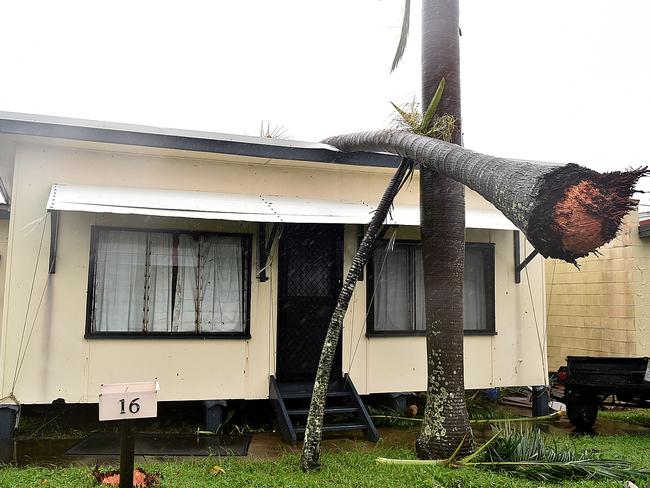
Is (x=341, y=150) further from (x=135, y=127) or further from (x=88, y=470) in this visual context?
(x=88, y=470)

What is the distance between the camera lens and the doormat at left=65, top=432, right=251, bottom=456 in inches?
239

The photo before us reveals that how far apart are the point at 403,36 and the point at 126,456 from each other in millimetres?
5650

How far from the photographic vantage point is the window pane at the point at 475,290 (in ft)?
27.4

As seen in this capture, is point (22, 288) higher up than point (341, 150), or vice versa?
point (341, 150)

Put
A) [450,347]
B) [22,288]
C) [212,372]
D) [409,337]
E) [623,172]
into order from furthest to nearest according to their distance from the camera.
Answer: [409,337] → [212,372] → [22,288] → [450,347] → [623,172]

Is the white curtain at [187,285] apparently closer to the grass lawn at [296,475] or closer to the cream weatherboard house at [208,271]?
the cream weatherboard house at [208,271]

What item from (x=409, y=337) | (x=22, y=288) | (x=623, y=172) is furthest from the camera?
(x=409, y=337)

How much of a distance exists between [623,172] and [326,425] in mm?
4769

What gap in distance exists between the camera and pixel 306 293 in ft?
25.3

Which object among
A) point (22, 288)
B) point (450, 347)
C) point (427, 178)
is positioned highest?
point (427, 178)

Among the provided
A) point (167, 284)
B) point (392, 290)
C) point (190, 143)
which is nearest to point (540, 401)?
point (392, 290)

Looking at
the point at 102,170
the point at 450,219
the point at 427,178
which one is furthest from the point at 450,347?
the point at 102,170

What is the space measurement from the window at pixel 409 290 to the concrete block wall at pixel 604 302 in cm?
273

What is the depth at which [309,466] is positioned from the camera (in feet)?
17.2
